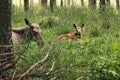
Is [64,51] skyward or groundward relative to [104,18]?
groundward

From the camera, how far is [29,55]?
8500 mm

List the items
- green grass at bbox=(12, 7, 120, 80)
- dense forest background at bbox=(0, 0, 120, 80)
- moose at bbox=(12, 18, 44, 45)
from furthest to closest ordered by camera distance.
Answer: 1. moose at bbox=(12, 18, 44, 45)
2. green grass at bbox=(12, 7, 120, 80)
3. dense forest background at bbox=(0, 0, 120, 80)

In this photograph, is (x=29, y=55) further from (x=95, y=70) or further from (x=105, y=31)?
(x=105, y=31)

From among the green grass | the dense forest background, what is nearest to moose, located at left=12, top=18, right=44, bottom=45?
the green grass

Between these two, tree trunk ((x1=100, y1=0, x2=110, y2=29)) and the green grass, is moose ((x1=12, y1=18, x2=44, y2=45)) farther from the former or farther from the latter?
tree trunk ((x1=100, y1=0, x2=110, y2=29))

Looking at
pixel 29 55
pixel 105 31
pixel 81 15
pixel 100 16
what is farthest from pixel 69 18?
pixel 29 55

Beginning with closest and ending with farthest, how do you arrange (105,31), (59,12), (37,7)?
(105,31) → (59,12) → (37,7)

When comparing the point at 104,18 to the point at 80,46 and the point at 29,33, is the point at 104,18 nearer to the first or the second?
the point at 29,33

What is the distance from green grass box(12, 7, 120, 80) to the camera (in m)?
7.72

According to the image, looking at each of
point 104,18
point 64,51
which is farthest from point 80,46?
point 104,18

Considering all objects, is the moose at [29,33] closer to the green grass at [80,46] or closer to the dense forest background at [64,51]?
the green grass at [80,46]

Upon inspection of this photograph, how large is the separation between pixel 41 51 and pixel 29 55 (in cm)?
35

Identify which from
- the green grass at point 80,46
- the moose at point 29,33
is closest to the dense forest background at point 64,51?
the green grass at point 80,46

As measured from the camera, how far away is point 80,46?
36.7 feet
